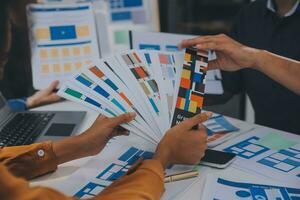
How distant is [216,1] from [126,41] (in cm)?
79

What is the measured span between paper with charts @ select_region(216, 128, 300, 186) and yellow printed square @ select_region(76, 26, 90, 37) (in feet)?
2.64

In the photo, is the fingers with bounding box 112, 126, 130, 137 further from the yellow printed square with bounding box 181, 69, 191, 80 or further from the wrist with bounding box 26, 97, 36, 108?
the wrist with bounding box 26, 97, 36, 108

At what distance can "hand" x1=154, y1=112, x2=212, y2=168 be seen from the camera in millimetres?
906

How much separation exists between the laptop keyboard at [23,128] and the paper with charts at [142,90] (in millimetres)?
306

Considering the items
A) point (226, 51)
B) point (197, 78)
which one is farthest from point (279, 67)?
point (197, 78)

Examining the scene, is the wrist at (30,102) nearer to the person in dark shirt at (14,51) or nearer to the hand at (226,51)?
the person in dark shirt at (14,51)

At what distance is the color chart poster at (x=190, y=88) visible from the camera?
0.97 metres

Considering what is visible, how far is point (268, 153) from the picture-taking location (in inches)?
42.8

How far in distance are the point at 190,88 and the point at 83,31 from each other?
0.79 meters

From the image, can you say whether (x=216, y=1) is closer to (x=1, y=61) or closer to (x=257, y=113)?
(x=257, y=113)

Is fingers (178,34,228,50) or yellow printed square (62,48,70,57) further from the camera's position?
yellow printed square (62,48,70,57)

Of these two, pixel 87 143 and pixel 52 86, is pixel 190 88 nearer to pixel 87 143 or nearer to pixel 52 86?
pixel 87 143

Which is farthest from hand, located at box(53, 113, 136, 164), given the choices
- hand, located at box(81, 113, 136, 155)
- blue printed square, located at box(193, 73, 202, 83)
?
blue printed square, located at box(193, 73, 202, 83)

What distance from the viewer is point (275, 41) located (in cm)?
155
